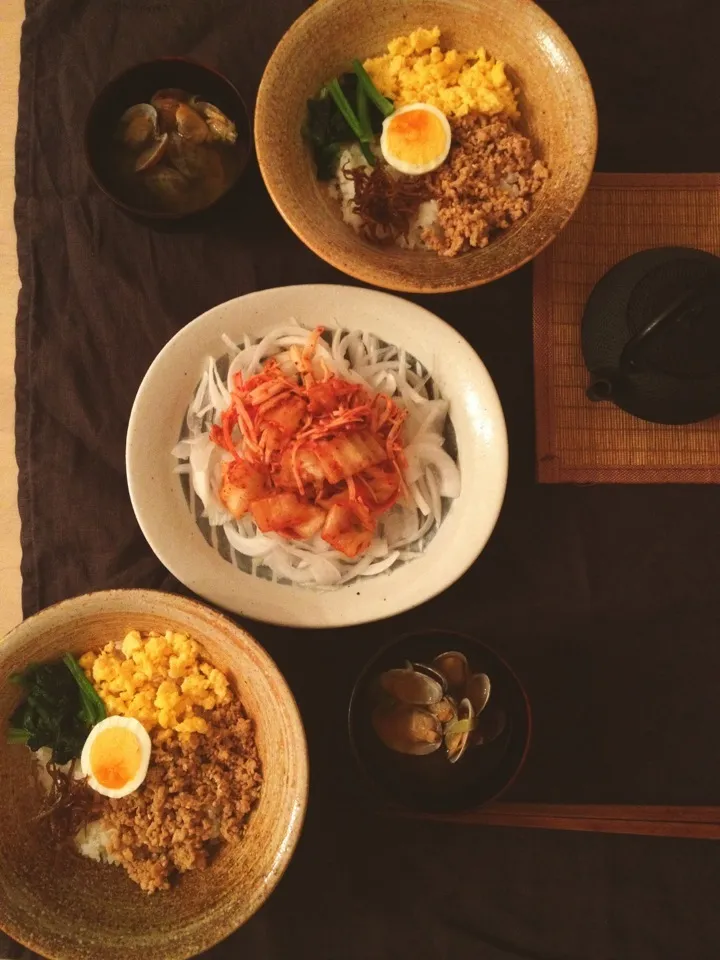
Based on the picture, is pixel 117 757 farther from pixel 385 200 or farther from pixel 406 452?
pixel 385 200

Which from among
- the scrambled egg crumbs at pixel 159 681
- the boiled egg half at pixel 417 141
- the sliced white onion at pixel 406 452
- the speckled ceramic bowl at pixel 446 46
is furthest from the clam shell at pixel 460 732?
the boiled egg half at pixel 417 141

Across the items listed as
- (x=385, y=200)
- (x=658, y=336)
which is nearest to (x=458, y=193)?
(x=385, y=200)

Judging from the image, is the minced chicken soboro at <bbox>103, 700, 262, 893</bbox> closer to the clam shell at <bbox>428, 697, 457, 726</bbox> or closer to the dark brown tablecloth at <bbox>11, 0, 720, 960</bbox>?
the dark brown tablecloth at <bbox>11, 0, 720, 960</bbox>

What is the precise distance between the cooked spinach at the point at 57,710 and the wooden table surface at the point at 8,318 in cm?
32

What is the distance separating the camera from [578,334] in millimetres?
1639

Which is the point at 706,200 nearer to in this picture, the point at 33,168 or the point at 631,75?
the point at 631,75

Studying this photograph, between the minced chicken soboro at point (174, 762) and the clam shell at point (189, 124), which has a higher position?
the clam shell at point (189, 124)

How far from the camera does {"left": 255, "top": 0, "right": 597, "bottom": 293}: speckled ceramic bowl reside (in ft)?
4.76

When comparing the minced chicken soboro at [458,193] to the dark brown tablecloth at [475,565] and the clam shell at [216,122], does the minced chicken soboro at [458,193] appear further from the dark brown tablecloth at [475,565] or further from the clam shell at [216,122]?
the clam shell at [216,122]

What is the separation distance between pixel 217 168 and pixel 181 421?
1.94 feet

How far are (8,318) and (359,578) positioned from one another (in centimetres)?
108

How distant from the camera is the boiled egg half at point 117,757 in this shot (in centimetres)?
139

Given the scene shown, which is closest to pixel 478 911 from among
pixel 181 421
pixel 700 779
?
pixel 700 779

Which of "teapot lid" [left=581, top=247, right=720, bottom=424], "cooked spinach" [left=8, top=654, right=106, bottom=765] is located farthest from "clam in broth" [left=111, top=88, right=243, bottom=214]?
"cooked spinach" [left=8, top=654, right=106, bottom=765]
